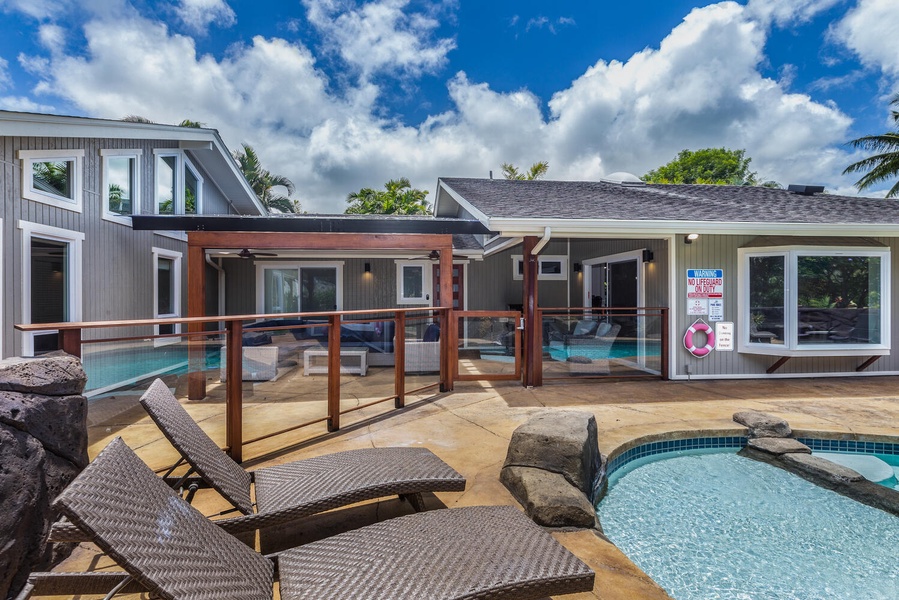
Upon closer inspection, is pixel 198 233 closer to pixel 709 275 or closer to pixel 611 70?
pixel 709 275

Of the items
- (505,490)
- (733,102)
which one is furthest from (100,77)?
(733,102)

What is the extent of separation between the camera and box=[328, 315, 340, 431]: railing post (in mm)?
3963

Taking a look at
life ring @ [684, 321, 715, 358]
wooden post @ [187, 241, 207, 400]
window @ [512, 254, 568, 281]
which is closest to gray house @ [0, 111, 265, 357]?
wooden post @ [187, 241, 207, 400]

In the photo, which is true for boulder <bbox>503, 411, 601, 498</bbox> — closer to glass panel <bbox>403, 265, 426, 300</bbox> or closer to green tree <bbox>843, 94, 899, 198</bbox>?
glass panel <bbox>403, 265, 426, 300</bbox>

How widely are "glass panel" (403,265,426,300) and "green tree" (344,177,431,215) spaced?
1424 cm

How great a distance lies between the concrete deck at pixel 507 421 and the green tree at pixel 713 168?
94.9 feet

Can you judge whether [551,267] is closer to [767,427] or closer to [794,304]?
[794,304]

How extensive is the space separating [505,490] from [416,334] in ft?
11.2

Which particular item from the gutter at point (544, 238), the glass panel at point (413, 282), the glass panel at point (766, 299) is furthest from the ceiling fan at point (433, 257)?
the glass panel at point (766, 299)

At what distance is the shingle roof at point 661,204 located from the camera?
247 inches

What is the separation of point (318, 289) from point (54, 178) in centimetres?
607

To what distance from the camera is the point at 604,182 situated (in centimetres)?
1091

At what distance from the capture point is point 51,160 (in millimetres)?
5305

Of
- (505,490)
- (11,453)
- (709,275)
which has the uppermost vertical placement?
(709,275)
